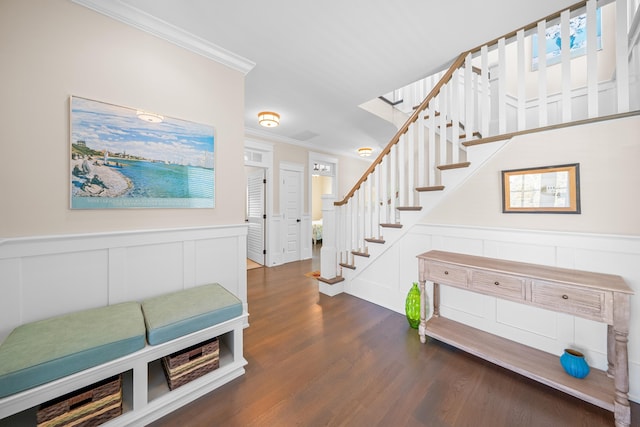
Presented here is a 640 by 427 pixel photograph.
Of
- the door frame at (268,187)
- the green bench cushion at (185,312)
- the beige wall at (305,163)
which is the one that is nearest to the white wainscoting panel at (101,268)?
the green bench cushion at (185,312)

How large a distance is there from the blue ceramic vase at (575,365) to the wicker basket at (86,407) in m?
2.80

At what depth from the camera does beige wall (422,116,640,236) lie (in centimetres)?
154

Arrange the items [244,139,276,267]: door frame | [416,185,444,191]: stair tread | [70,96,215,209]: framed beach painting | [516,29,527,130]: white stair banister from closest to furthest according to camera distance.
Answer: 1. [70,96,215,209]: framed beach painting
2. [516,29,527,130]: white stair banister
3. [416,185,444,191]: stair tread
4. [244,139,276,267]: door frame

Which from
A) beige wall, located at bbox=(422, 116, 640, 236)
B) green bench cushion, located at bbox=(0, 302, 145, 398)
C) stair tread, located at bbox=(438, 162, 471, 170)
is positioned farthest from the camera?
stair tread, located at bbox=(438, 162, 471, 170)

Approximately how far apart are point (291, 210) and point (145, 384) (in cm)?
396

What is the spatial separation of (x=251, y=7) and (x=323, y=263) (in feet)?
9.22

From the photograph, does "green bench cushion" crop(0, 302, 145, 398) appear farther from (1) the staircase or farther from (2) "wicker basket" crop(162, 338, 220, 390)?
(1) the staircase

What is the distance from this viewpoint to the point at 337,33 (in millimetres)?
2021

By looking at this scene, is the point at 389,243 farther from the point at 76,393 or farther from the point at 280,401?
the point at 76,393

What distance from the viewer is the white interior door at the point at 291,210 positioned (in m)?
5.03

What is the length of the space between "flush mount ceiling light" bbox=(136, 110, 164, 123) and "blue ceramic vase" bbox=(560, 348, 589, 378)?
349 centimetres

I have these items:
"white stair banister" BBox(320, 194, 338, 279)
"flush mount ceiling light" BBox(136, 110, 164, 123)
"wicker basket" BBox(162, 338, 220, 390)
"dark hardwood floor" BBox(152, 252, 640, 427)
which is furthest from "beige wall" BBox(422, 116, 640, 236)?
"flush mount ceiling light" BBox(136, 110, 164, 123)

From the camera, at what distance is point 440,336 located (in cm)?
204

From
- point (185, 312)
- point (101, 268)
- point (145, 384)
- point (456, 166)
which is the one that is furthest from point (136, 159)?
point (456, 166)
